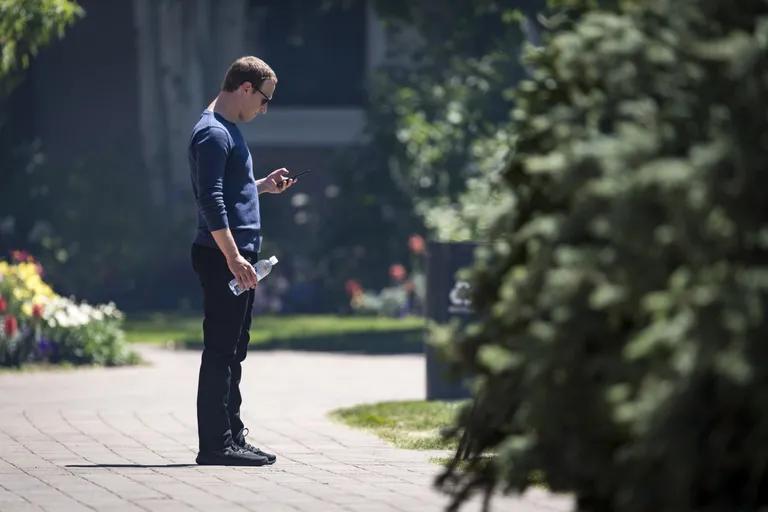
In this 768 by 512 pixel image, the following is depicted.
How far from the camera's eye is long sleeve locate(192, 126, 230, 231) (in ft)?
27.1

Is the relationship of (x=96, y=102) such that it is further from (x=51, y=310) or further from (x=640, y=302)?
(x=640, y=302)

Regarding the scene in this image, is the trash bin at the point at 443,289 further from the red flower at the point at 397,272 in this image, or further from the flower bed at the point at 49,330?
the red flower at the point at 397,272

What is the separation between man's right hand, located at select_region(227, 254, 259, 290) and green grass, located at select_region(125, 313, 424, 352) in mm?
7165

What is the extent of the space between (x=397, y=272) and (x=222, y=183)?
10798mm

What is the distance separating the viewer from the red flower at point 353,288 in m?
19.6

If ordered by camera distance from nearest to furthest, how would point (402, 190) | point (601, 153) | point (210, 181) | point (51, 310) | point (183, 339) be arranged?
point (601, 153) < point (210, 181) < point (51, 310) < point (183, 339) < point (402, 190)

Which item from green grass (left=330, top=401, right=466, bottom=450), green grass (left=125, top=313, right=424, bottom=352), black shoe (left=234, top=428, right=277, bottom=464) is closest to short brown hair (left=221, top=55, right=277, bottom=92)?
black shoe (left=234, top=428, right=277, bottom=464)

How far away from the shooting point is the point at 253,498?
734 centimetres

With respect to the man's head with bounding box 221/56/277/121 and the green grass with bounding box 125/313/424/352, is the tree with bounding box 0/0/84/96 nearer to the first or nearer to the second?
the green grass with bounding box 125/313/424/352

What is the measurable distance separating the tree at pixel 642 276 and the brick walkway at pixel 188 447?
7.04ft

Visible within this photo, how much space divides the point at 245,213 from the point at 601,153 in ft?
13.1

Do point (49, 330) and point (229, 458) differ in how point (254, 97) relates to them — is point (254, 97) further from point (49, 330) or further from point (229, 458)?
point (49, 330)

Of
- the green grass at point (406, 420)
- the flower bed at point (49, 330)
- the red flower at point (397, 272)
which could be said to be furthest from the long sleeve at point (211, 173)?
the red flower at point (397, 272)

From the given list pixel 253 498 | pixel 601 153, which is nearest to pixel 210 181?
pixel 253 498
